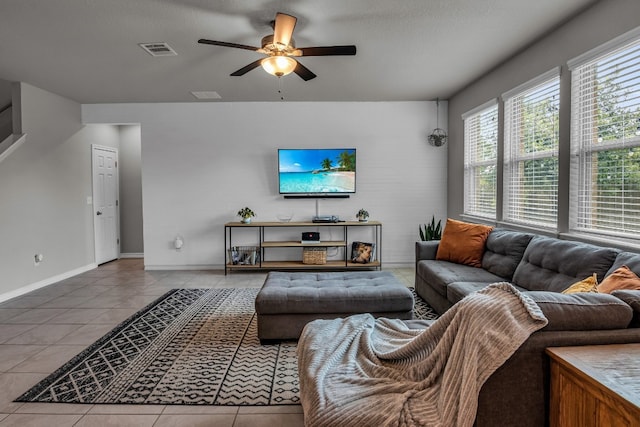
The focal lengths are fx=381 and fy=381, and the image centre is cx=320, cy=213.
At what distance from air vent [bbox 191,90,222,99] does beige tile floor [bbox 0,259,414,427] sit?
2.53 m

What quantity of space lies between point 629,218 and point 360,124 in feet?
12.5

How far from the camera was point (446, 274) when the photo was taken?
3.38 m

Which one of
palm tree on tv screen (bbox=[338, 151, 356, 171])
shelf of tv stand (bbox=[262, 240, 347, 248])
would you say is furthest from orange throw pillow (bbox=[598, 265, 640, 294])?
palm tree on tv screen (bbox=[338, 151, 356, 171])

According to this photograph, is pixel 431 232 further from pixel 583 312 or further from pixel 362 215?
pixel 583 312

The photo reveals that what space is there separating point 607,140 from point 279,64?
2.52 metres

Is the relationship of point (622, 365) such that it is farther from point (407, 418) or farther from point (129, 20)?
point (129, 20)

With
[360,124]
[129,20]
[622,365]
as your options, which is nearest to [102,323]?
[129,20]

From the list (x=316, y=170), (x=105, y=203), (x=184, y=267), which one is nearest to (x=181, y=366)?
(x=184, y=267)

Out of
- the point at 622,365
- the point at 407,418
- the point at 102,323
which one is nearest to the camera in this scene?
the point at 622,365

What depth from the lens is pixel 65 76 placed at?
4395 millimetres

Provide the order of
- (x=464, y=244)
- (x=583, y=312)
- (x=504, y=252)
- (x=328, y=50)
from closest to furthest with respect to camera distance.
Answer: (x=583, y=312), (x=328, y=50), (x=504, y=252), (x=464, y=244)

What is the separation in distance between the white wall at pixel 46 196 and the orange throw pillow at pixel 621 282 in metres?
5.52

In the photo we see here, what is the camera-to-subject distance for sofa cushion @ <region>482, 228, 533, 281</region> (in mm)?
3195

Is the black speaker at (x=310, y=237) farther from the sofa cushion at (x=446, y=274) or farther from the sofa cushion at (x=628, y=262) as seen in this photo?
the sofa cushion at (x=628, y=262)
